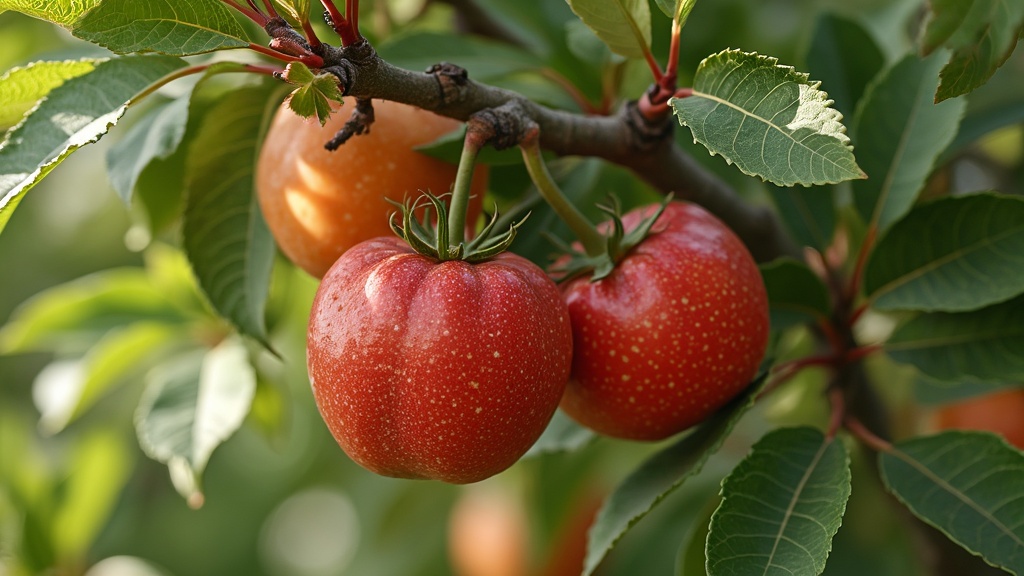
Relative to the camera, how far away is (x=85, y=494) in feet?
6.01

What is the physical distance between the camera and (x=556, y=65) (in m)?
1.41

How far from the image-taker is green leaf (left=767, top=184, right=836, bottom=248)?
47.9 inches

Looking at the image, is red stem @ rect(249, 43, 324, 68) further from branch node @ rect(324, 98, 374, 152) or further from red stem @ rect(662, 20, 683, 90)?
red stem @ rect(662, 20, 683, 90)

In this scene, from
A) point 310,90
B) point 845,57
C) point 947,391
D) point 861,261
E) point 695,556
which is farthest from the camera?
point 947,391

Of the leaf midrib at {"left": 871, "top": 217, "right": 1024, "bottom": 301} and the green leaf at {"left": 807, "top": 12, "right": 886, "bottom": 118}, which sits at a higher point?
the green leaf at {"left": 807, "top": 12, "right": 886, "bottom": 118}

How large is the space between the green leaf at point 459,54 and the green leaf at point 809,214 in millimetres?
367

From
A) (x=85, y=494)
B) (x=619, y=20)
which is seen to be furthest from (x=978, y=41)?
(x=85, y=494)

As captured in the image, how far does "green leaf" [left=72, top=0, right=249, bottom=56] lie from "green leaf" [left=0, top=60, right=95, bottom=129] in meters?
0.19

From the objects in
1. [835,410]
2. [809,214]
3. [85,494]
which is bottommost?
[85,494]

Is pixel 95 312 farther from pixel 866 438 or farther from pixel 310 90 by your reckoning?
pixel 866 438

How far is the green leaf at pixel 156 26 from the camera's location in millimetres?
729

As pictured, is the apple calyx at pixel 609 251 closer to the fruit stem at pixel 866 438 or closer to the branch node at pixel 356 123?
the branch node at pixel 356 123

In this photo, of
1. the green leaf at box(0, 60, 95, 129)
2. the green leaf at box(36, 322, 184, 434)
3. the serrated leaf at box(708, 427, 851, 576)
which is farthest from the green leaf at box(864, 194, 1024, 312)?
the green leaf at box(36, 322, 184, 434)

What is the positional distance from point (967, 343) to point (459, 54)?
27.3 inches
